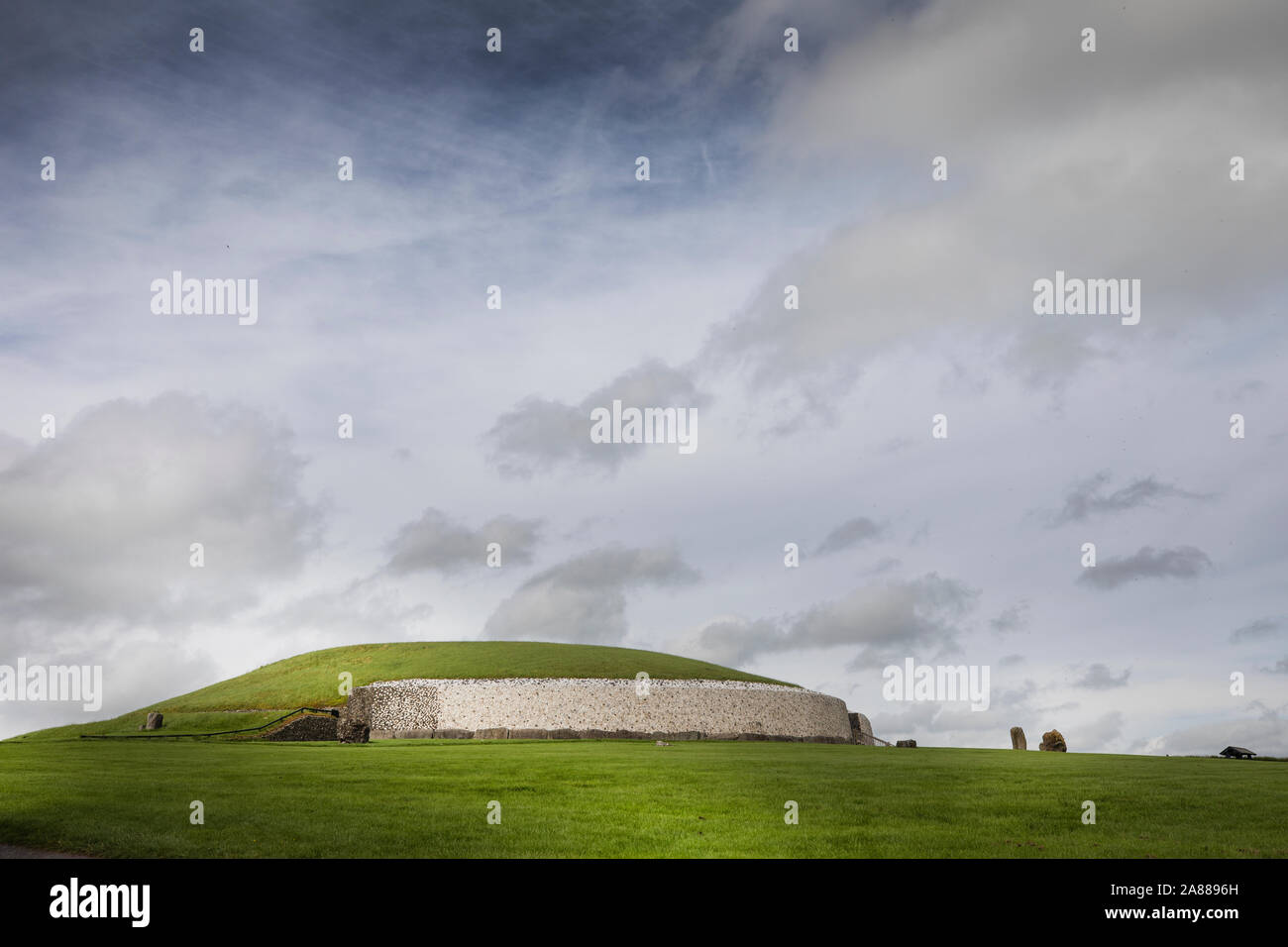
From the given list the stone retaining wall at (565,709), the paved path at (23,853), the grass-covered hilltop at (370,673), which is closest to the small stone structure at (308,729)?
the stone retaining wall at (565,709)

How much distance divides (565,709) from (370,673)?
65.5 feet

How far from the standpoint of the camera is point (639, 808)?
61.1 feet

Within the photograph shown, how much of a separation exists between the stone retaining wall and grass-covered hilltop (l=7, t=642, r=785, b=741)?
188 centimetres

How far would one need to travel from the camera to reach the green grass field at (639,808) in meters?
15.1

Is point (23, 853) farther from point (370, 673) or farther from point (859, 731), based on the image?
point (859, 731)

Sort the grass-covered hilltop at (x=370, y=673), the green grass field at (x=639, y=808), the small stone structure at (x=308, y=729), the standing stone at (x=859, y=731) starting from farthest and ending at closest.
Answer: the standing stone at (x=859, y=731), the grass-covered hilltop at (x=370, y=673), the small stone structure at (x=308, y=729), the green grass field at (x=639, y=808)

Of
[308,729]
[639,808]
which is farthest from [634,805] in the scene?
[308,729]

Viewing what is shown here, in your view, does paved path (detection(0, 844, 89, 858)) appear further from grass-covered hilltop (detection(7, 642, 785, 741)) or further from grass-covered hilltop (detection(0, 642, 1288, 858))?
grass-covered hilltop (detection(7, 642, 785, 741))

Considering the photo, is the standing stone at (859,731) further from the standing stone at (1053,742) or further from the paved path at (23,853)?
the paved path at (23,853)

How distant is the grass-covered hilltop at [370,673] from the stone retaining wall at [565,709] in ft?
6.18

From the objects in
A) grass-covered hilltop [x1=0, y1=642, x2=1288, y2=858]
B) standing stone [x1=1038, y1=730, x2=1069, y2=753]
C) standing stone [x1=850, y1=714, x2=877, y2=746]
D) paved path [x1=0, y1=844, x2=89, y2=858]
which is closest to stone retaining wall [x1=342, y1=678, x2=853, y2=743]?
standing stone [x1=850, y1=714, x2=877, y2=746]
